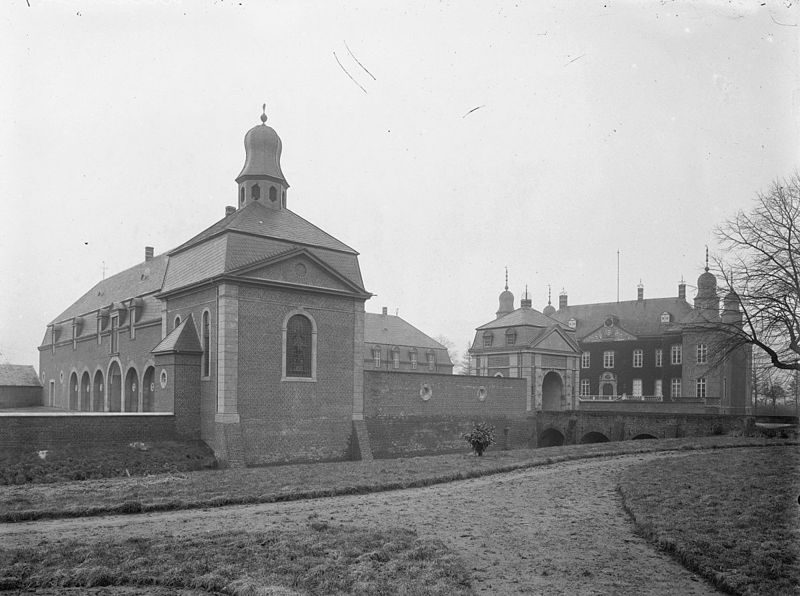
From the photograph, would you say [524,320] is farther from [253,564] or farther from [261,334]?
[253,564]

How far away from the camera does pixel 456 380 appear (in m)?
31.3

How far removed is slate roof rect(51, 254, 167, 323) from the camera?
112ft

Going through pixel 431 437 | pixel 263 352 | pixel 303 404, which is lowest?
pixel 431 437

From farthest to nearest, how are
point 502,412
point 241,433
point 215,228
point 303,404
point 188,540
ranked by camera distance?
point 502,412, point 215,228, point 303,404, point 241,433, point 188,540

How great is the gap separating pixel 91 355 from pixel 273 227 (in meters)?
17.9

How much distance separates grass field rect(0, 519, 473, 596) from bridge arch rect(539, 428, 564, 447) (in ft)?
99.8

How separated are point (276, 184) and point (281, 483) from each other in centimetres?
1592

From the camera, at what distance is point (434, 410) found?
→ 2992 cm

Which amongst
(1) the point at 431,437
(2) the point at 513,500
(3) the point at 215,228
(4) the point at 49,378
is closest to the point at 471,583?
(2) the point at 513,500

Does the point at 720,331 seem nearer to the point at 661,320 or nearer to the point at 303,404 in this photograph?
the point at 303,404

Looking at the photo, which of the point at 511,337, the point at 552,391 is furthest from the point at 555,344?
the point at 552,391

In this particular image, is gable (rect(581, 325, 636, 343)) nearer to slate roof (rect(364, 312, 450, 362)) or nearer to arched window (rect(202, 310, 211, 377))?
slate roof (rect(364, 312, 450, 362))

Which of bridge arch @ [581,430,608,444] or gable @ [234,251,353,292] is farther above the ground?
gable @ [234,251,353,292]

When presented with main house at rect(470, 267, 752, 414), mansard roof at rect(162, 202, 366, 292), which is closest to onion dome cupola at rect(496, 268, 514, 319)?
main house at rect(470, 267, 752, 414)
